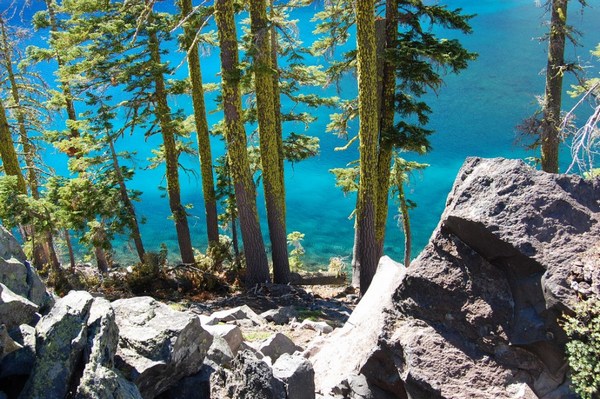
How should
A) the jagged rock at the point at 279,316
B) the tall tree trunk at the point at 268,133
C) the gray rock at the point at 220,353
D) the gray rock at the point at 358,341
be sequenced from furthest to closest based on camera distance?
the tall tree trunk at the point at 268,133
the jagged rock at the point at 279,316
the gray rock at the point at 220,353
the gray rock at the point at 358,341

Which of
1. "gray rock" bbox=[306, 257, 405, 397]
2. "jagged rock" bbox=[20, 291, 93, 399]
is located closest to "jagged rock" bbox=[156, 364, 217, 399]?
"jagged rock" bbox=[20, 291, 93, 399]

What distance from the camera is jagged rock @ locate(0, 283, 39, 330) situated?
5.44 meters

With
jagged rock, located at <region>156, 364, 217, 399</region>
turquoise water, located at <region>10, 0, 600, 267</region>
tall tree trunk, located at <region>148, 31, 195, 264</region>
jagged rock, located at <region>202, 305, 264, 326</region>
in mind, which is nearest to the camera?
jagged rock, located at <region>156, 364, 217, 399</region>

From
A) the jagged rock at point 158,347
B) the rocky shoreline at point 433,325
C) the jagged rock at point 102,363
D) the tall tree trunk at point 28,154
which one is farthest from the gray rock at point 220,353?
the tall tree trunk at point 28,154

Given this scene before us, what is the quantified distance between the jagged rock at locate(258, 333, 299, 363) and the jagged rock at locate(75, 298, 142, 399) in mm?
2841

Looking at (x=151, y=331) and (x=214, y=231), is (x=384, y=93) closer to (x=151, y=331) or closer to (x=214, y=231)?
(x=214, y=231)

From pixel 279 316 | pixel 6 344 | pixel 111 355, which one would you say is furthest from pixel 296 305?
pixel 6 344

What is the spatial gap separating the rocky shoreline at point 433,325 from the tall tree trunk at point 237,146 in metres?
6.77

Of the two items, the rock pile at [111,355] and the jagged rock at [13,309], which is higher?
the jagged rock at [13,309]

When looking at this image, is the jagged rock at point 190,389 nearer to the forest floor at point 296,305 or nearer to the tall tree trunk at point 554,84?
the forest floor at point 296,305

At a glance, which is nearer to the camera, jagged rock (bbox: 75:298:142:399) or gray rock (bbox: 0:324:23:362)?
jagged rock (bbox: 75:298:142:399)

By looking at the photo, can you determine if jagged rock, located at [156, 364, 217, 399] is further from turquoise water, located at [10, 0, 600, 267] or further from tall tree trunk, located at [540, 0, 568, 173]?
turquoise water, located at [10, 0, 600, 267]

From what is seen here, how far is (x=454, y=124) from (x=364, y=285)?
42924mm

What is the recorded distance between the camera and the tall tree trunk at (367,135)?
11.6 meters
